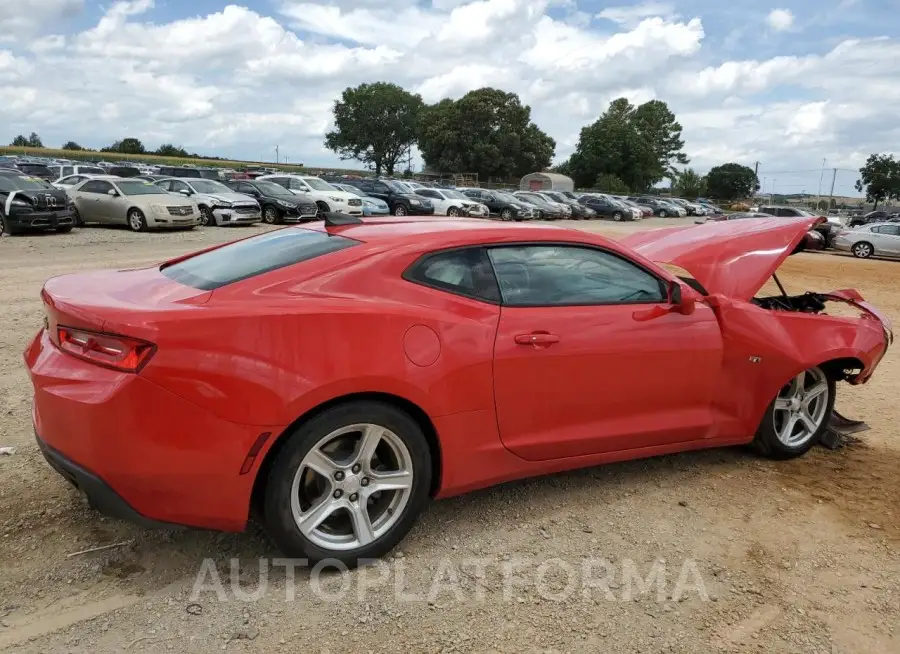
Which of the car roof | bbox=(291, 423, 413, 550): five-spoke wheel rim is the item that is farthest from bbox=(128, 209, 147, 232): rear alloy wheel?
bbox=(291, 423, 413, 550): five-spoke wheel rim

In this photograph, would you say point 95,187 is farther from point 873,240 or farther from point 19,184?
point 873,240

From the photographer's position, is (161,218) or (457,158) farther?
(457,158)

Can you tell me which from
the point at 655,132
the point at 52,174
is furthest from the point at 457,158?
the point at 52,174

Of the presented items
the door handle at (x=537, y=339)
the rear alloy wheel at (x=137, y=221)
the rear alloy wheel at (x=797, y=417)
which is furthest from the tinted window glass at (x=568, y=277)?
the rear alloy wheel at (x=137, y=221)

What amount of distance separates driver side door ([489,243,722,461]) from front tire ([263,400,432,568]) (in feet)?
1.67

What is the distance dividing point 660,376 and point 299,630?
2.14 m

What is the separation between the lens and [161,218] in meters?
17.5

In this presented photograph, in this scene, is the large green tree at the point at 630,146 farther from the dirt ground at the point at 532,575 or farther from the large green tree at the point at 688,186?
the dirt ground at the point at 532,575

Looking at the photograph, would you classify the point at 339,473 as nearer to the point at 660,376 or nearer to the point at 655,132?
the point at 660,376

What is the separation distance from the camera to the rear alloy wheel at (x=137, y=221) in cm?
1753

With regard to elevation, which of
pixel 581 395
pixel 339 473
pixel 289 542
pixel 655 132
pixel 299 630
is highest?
pixel 655 132

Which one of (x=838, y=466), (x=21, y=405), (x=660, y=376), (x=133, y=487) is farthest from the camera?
(x=21, y=405)

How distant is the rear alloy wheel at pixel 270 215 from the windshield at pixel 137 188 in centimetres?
371

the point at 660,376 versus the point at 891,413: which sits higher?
the point at 660,376
